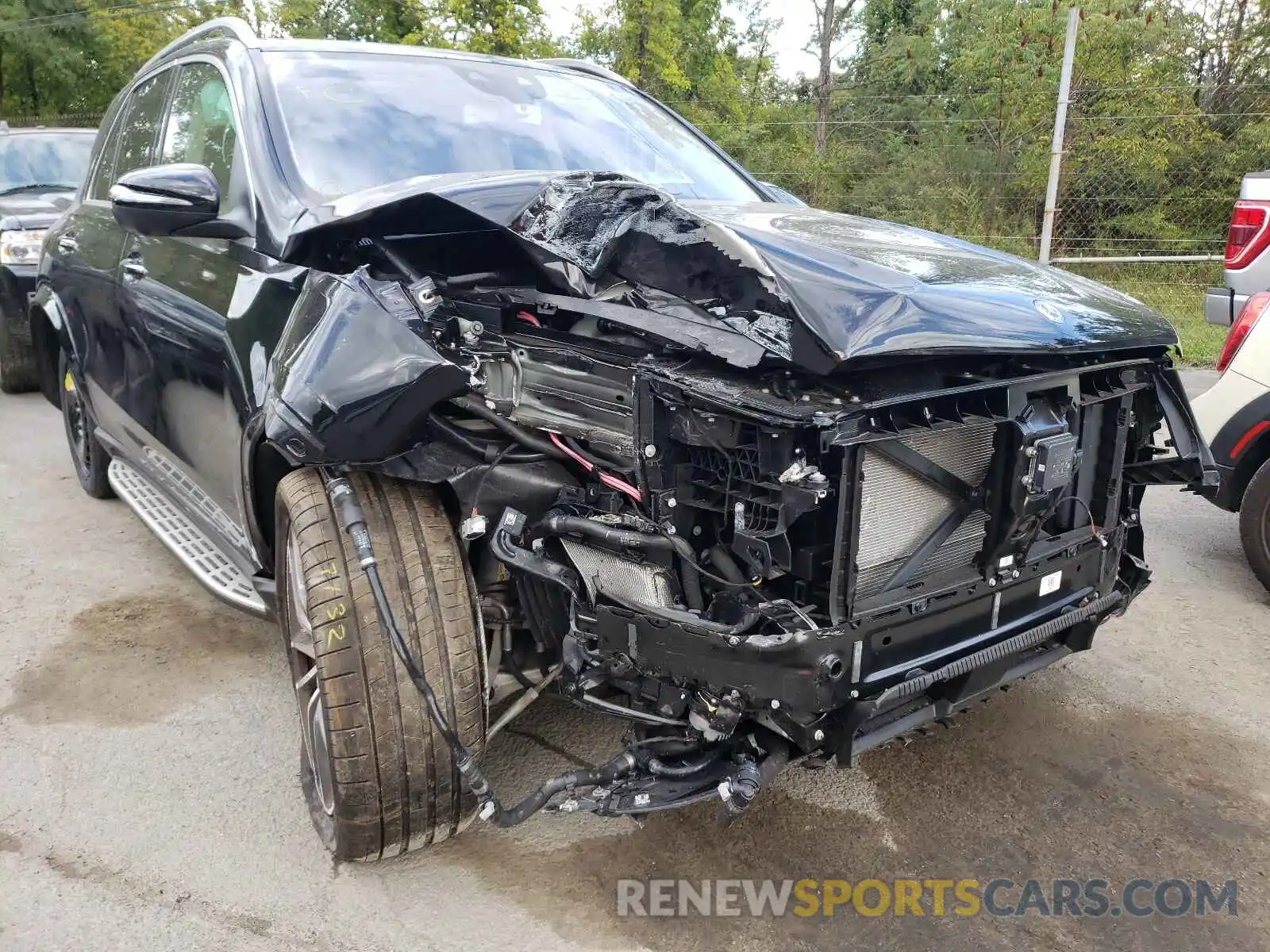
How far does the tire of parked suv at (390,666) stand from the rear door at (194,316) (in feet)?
2.48

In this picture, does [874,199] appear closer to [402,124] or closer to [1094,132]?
[1094,132]

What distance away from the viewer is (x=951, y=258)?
→ 8.32 feet

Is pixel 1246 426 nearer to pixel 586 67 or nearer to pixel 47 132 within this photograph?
pixel 586 67

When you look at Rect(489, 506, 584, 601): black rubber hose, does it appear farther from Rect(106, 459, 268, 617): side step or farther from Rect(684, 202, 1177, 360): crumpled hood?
Rect(106, 459, 268, 617): side step

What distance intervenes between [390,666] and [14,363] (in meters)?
6.77

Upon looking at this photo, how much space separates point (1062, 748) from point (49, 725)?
3182mm

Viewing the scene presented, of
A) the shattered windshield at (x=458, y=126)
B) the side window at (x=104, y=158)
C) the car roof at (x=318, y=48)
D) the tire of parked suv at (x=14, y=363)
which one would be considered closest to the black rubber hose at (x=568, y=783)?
the shattered windshield at (x=458, y=126)

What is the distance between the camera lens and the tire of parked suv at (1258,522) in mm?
3973

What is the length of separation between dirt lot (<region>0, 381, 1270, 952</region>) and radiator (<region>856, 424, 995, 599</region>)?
86 centimetres

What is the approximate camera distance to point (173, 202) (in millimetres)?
2793

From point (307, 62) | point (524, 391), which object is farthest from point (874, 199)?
point (524, 391)

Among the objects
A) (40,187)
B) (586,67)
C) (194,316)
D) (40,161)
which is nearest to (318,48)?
(194,316)

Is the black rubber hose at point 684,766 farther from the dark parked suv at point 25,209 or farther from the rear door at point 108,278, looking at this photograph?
the dark parked suv at point 25,209

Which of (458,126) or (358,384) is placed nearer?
(358,384)
